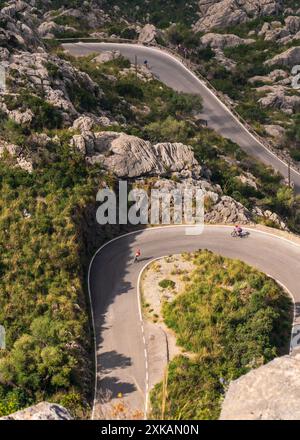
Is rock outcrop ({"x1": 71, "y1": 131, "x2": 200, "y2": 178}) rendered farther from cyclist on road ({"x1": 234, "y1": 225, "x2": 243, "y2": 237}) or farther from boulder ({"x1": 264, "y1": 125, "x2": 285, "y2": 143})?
boulder ({"x1": 264, "y1": 125, "x2": 285, "y2": 143})

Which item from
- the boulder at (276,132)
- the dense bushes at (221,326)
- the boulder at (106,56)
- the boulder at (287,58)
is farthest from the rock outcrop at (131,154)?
the boulder at (287,58)

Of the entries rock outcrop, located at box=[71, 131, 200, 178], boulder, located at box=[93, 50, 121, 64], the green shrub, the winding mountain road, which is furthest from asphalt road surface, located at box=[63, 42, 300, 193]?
the green shrub

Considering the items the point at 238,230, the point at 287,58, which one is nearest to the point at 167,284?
the point at 238,230

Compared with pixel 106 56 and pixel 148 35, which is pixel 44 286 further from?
pixel 148 35

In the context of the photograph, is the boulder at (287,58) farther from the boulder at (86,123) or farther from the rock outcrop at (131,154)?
the rock outcrop at (131,154)

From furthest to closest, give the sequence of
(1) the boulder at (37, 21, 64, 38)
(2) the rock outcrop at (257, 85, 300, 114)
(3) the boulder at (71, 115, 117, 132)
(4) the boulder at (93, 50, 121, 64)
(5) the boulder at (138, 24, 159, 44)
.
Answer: (5) the boulder at (138, 24, 159, 44), (1) the boulder at (37, 21, 64, 38), (2) the rock outcrop at (257, 85, 300, 114), (4) the boulder at (93, 50, 121, 64), (3) the boulder at (71, 115, 117, 132)

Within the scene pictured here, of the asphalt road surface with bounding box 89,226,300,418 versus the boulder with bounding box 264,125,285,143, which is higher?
the boulder with bounding box 264,125,285,143
